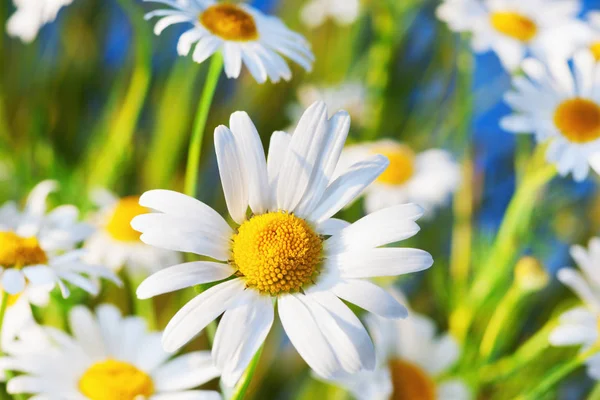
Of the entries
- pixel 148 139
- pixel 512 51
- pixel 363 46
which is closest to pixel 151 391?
pixel 512 51

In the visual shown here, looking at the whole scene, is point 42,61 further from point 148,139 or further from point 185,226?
point 185,226

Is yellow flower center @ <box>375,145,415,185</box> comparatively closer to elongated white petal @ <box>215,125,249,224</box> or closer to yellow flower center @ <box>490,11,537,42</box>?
yellow flower center @ <box>490,11,537,42</box>

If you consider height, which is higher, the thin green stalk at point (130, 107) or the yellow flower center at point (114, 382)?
the thin green stalk at point (130, 107)

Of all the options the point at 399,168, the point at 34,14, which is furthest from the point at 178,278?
the point at 399,168

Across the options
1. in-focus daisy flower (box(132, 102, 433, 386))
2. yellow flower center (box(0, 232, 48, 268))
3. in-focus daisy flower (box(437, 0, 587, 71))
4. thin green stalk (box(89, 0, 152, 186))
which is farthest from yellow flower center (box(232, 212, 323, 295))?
in-focus daisy flower (box(437, 0, 587, 71))

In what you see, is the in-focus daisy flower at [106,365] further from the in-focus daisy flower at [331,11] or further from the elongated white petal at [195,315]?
the in-focus daisy flower at [331,11]

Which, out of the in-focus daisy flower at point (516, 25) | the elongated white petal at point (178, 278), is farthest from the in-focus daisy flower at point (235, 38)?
the in-focus daisy flower at point (516, 25)

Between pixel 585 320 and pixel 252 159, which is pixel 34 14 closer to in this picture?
pixel 252 159
